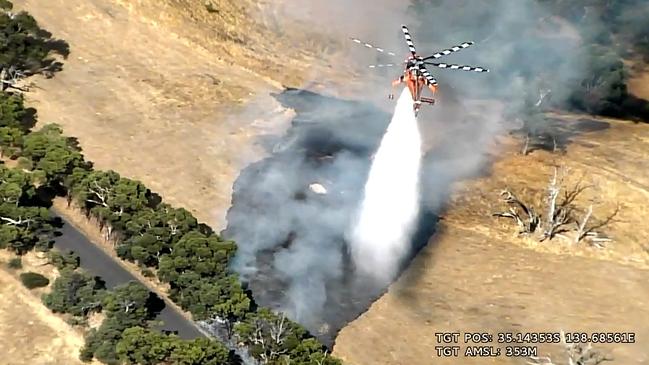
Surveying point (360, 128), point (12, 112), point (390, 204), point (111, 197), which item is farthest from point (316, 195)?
point (12, 112)

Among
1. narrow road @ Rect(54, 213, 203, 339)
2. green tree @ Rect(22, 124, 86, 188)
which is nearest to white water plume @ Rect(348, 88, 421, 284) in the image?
narrow road @ Rect(54, 213, 203, 339)

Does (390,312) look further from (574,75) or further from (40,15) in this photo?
(40,15)

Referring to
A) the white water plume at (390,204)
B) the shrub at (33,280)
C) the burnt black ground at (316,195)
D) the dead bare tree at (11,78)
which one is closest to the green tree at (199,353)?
the burnt black ground at (316,195)

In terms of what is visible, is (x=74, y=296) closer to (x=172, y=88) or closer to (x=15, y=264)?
(x=15, y=264)

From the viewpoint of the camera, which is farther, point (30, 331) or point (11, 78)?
point (11, 78)

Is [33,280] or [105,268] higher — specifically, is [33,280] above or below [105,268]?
below

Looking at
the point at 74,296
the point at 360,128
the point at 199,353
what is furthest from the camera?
the point at 360,128

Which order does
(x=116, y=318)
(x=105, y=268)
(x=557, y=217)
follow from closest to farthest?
(x=116, y=318) → (x=105, y=268) → (x=557, y=217)
